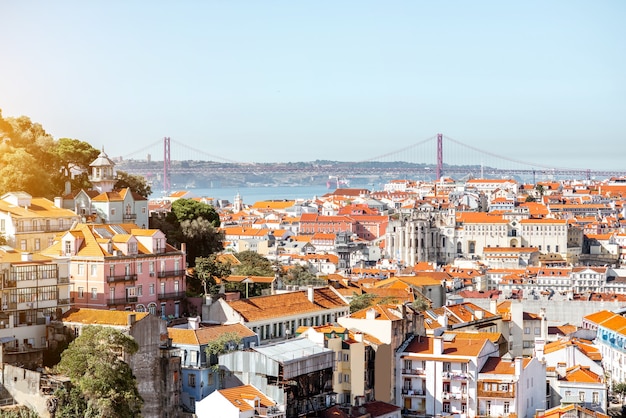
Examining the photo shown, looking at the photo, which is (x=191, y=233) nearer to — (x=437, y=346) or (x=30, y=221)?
(x=30, y=221)

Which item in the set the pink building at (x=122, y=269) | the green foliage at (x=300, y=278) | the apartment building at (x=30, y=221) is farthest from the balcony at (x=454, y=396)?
the apartment building at (x=30, y=221)

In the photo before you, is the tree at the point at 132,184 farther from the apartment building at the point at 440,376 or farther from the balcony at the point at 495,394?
the balcony at the point at 495,394

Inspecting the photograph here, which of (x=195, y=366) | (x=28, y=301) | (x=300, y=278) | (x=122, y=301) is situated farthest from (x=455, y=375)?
(x=300, y=278)

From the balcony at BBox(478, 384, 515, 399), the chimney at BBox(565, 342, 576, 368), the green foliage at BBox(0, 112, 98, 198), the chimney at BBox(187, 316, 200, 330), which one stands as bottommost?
the balcony at BBox(478, 384, 515, 399)

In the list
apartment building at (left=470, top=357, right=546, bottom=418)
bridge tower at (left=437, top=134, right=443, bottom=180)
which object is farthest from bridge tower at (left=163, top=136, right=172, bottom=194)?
apartment building at (left=470, top=357, right=546, bottom=418)

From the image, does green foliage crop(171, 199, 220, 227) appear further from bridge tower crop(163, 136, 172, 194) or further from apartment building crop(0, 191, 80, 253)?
bridge tower crop(163, 136, 172, 194)

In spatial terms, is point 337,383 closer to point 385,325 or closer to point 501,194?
point 385,325
